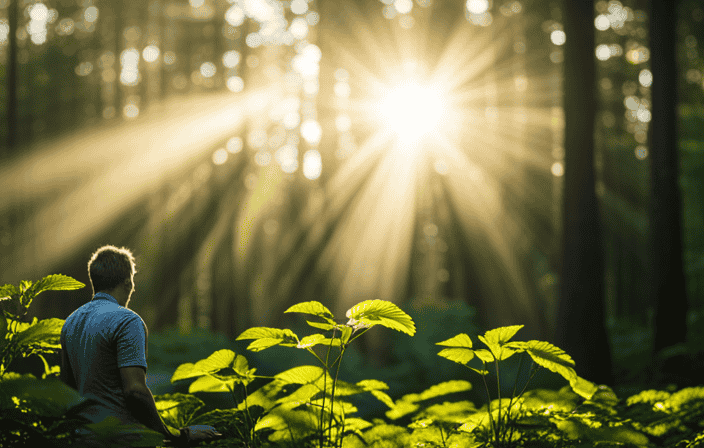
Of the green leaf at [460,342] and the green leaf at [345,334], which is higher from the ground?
the green leaf at [345,334]

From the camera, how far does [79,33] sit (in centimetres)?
1741

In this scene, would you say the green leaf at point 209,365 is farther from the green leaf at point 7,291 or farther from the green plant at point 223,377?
the green leaf at point 7,291

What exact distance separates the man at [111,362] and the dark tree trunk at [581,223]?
21.7ft

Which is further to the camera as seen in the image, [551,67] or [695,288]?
[695,288]

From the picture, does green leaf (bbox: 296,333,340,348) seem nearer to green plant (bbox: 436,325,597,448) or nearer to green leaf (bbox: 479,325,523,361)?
green plant (bbox: 436,325,597,448)

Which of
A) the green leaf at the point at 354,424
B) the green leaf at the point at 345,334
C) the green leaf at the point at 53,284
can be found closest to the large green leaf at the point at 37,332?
the green leaf at the point at 53,284

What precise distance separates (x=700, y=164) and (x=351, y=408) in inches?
629

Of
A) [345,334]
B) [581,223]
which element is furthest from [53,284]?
[581,223]

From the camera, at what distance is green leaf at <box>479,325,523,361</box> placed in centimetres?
191

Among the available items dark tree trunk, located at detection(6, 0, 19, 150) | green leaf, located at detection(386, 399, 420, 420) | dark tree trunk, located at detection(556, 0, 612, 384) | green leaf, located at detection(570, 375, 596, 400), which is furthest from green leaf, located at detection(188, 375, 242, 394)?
dark tree trunk, located at detection(6, 0, 19, 150)

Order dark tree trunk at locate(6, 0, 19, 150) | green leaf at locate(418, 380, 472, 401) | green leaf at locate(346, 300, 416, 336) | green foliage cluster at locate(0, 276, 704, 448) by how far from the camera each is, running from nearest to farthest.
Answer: green foliage cluster at locate(0, 276, 704, 448)
green leaf at locate(346, 300, 416, 336)
green leaf at locate(418, 380, 472, 401)
dark tree trunk at locate(6, 0, 19, 150)

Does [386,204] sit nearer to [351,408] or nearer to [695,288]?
[695,288]

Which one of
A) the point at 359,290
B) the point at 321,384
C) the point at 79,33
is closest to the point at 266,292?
the point at 359,290

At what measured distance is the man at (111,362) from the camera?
2043 mm
